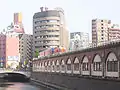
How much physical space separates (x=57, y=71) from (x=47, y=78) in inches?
369

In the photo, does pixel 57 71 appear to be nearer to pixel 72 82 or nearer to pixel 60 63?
pixel 60 63

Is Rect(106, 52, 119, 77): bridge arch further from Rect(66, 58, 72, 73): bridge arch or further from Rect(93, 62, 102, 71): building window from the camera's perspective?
Rect(66, 58, 72, 73): bridge arch

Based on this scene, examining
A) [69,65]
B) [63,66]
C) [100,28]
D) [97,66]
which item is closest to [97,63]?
[97,66]

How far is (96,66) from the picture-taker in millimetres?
63312

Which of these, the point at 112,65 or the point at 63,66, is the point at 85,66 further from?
the point at 63,66

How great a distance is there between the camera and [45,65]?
11531 centimetres

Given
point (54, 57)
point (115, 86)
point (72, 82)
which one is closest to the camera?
point (115, 86)

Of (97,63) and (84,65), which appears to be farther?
(84,65)

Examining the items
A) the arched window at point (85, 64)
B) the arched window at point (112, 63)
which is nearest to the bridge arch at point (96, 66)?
the arched window at point (85, 64)

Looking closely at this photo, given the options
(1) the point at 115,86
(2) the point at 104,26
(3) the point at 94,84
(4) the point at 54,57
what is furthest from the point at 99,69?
(2) the point at 104,26

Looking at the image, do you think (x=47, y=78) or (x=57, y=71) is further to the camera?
(x=47, y=78)

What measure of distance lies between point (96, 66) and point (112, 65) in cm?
834

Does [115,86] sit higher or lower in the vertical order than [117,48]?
lower

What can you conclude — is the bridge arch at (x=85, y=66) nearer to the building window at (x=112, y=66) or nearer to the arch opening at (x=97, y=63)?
the arch opening at (x=97, y=63)
